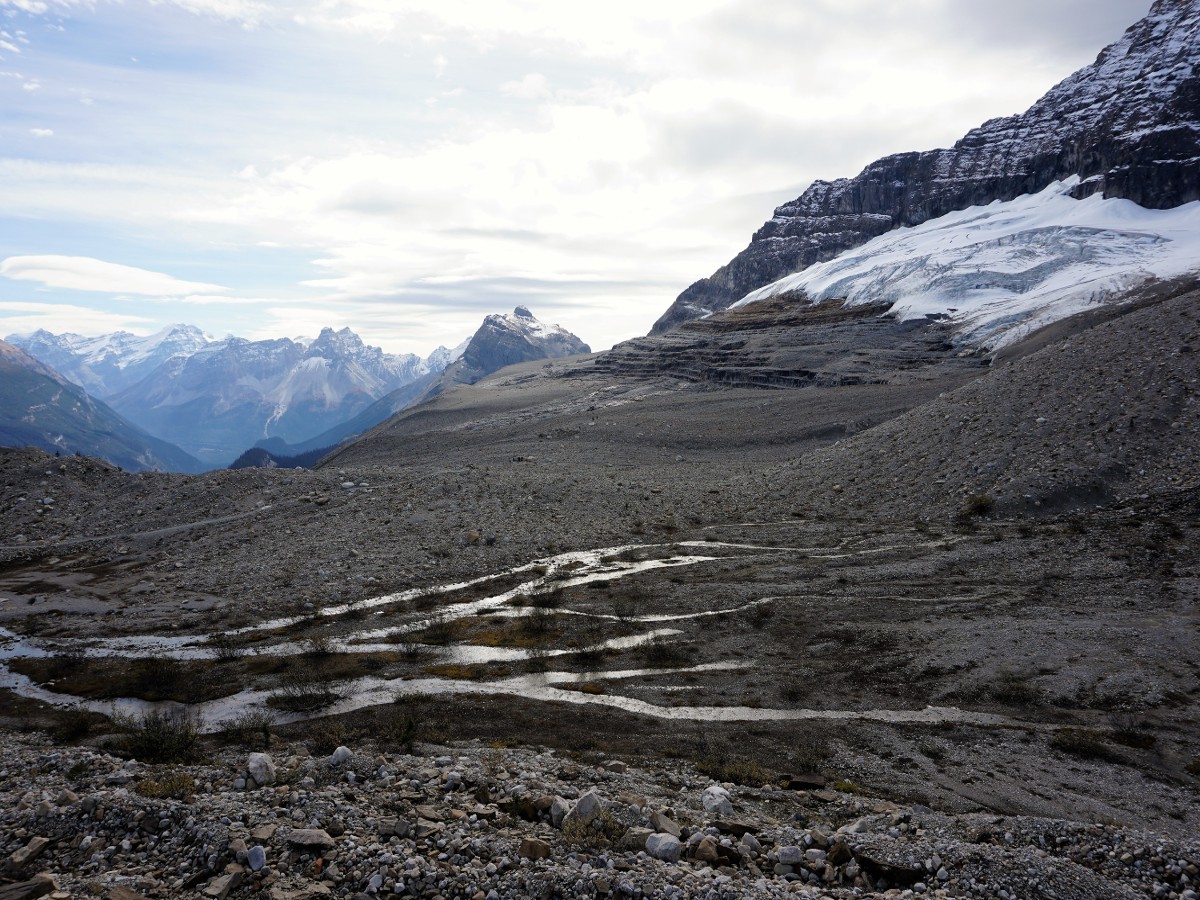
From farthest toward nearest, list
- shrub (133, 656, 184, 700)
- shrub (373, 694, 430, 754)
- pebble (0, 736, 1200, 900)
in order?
shrub (133, 656, 184, 700) → shrub (373, 694, 430, 754) → pebble (0, 736, 1200, 900)

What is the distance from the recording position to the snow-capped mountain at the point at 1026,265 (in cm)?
10919

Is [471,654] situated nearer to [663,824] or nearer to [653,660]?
[653,660]

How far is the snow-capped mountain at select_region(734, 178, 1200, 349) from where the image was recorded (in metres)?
109

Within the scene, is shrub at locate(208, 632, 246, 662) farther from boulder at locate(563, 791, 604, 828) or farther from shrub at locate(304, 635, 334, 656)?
boulder at locate(563, 791, 604, 828)

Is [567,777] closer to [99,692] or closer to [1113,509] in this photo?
[99,692]

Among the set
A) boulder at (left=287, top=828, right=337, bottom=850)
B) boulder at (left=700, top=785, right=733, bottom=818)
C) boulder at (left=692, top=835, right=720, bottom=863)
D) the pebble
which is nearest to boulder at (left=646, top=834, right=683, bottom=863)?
the pebble

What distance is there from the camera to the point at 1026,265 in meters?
132

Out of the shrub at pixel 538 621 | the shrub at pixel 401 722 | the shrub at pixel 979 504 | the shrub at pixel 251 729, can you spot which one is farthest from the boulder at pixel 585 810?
the shrub at pixel 979 504

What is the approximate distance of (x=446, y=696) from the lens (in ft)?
69.3

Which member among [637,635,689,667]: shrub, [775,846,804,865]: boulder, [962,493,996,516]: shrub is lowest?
[637,635,689,667]: shrub

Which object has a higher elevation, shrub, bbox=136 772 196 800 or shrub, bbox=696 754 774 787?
shrub, bbox=136 772 196 800

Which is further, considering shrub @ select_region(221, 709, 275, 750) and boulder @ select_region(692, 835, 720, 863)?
shrub @ select_region(221, 709, 275, 750)

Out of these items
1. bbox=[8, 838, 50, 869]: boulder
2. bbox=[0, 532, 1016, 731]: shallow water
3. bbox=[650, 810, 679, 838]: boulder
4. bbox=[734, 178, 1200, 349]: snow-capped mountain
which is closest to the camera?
bbox=[8, 838, 50, 869]: boulder

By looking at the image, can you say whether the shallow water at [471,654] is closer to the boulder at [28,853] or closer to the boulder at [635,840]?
the boulder at [635,840]
